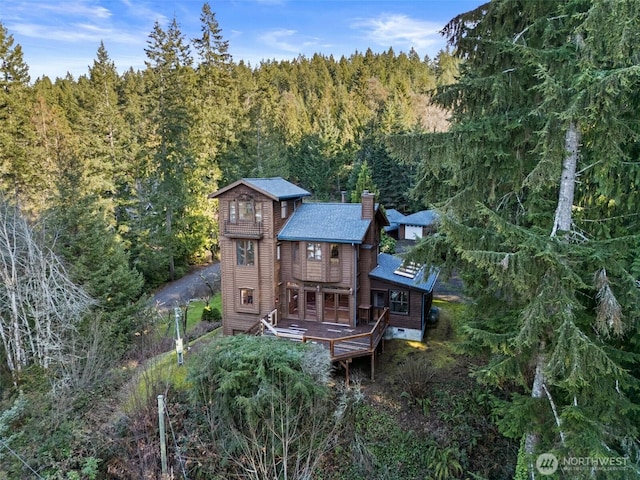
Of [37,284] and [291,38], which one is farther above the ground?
[291,38]

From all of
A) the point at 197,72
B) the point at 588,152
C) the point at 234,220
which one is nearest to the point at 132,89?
the point at 197,72

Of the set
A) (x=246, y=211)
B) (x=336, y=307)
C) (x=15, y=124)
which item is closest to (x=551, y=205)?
(x=336, y=307)

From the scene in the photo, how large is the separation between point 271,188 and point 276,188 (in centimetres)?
41

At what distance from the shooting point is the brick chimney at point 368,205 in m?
17.0

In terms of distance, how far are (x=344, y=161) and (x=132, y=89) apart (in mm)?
25637

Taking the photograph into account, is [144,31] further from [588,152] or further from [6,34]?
[588,152]

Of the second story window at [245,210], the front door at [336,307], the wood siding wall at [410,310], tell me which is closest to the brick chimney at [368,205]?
the wood siding wall at [410,310]

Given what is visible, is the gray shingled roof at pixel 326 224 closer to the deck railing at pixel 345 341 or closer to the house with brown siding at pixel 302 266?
the house with brown siding at pixel 302 266

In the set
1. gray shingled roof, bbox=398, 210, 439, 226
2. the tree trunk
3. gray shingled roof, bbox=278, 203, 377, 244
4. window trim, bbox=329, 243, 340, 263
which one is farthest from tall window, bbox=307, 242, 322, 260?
gray shingled roof, bbox=398, 210, 439, 226

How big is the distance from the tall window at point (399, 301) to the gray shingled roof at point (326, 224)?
10.8 ft

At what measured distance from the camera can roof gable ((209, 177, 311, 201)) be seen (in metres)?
16.4

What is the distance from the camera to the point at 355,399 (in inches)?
492

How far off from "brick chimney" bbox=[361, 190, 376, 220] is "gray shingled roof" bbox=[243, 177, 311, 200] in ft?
9.89

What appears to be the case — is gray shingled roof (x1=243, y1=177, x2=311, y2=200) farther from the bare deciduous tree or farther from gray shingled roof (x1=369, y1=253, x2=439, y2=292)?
the bare deciduous tree
